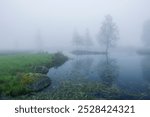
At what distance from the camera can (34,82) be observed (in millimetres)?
24469

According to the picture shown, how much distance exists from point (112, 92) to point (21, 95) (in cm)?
958

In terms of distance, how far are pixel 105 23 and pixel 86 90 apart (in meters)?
53.4

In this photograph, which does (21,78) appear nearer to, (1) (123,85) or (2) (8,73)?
(2) (8,73)

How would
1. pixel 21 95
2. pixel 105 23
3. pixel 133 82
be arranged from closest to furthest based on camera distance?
pixel 21 95 < pixel 133 82 < pixel 105 23

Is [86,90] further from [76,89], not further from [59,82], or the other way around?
[59,82]

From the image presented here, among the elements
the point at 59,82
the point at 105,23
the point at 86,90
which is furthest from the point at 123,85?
the point at 105,23

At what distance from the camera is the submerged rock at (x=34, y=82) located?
941 inches

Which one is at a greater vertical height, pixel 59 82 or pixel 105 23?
pixel 105 23

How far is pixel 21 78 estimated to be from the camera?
25578mm

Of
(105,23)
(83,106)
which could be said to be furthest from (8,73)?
(105,23)

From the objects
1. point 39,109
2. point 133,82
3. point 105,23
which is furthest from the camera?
point 105,23

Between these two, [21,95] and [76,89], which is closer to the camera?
[21,95]

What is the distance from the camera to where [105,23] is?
243 feet

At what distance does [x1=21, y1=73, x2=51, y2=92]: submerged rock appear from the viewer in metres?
23.9
